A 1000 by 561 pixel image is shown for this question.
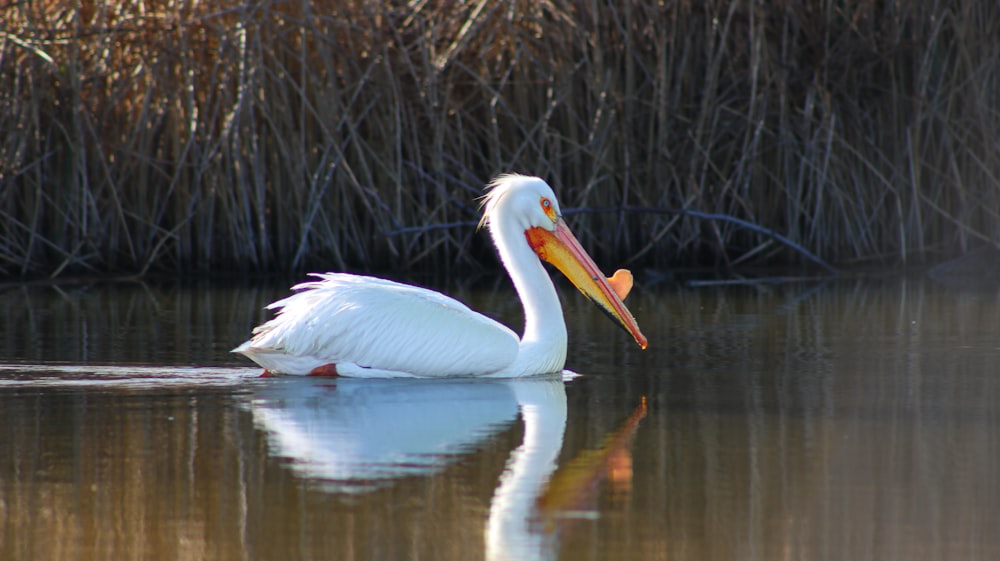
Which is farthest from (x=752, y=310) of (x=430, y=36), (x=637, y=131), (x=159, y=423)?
(x=159, y=423)

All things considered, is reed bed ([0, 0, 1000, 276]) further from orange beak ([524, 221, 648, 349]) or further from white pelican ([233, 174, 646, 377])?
white pelican ([233, 174, 646, 377])

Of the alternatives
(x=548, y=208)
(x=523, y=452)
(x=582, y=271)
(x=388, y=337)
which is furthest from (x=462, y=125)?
(x=523, y=452)

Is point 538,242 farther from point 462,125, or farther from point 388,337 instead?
point 462,125

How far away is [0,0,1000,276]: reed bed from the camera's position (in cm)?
1072

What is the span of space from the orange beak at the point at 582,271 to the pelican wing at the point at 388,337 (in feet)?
1.73

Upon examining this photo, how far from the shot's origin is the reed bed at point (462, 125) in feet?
35.2

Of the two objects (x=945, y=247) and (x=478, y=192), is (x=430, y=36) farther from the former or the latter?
(x=945, y=247)

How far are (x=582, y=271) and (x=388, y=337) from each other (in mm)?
1018

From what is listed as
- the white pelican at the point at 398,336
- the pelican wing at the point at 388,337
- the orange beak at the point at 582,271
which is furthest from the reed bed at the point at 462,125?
the pelican wing at the point at 388,337

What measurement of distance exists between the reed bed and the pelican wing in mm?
4620

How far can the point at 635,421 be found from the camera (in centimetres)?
508

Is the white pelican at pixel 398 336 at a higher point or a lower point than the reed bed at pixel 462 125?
lower

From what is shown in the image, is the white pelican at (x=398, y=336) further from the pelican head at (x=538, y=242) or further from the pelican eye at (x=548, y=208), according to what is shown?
the pelican eye at (x=548, y=208)

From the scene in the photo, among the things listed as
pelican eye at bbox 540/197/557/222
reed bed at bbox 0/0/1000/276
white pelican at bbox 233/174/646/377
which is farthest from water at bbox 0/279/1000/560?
reed bed at bbox 0/0/1000/276
